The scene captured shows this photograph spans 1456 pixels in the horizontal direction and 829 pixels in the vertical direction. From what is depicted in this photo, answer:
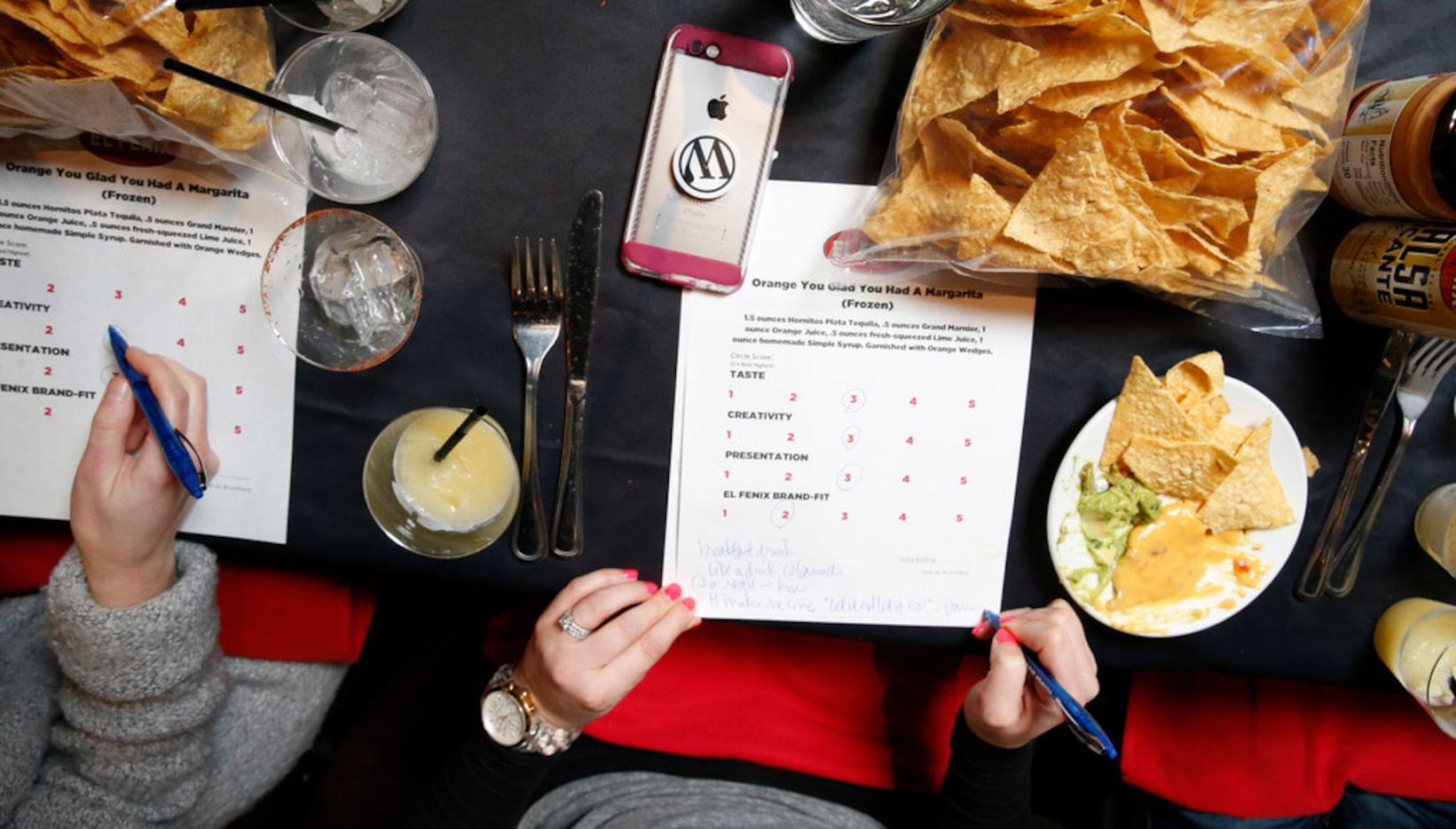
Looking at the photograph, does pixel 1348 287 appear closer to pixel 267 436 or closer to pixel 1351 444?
pixel 1351 444

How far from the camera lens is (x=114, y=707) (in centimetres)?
78

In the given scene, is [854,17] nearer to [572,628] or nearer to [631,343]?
[631,343]

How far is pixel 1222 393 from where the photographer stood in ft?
2.62

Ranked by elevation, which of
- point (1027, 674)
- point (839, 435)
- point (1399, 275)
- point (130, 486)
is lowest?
point (1027, 674)

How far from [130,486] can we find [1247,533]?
113 cm

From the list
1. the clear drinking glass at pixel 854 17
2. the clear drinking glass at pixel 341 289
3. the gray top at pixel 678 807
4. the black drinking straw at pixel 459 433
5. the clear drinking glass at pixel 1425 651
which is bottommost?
the gray top at pixel 678 807

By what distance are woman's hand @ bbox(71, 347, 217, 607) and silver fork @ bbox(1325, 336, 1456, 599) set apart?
3.98 feet

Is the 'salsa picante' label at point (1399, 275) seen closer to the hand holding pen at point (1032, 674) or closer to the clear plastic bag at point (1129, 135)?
the clear plastic bag at point (1129, 135)

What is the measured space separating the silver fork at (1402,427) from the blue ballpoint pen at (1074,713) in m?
0.35

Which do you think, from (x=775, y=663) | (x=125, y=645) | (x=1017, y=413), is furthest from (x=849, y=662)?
(x=125, y=645)

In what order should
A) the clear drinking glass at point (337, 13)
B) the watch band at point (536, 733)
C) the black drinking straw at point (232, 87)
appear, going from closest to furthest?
1. the black drinking straw at point (232, 87)
2. the clear drinking glass at point (337, 13)
3. the watch band at point (536, 733)

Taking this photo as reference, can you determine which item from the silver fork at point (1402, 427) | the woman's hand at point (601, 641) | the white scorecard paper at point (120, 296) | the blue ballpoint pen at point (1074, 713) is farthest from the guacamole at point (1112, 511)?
the white scorecard paper at point (120, 296)

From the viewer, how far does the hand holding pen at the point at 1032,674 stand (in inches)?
31.0

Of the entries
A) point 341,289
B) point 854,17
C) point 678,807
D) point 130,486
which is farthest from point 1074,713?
point 130,486
